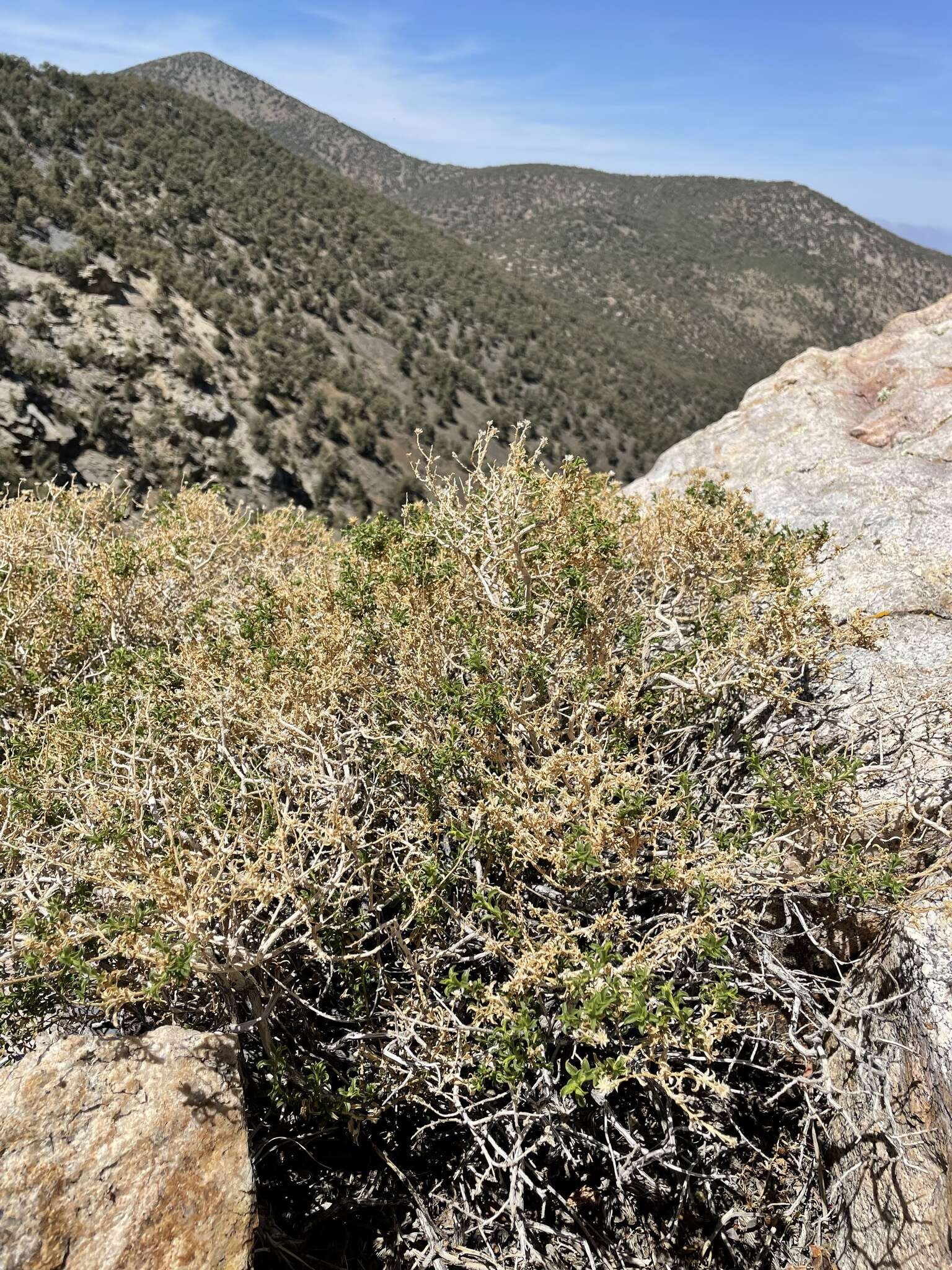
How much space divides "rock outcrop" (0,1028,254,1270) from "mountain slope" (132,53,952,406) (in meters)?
61.5

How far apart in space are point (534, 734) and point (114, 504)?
6.90 m

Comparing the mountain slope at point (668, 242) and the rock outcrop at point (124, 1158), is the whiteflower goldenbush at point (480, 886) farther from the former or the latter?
the mountain slope at point (668, 242)

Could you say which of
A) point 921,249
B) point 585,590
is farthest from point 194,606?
point 921,249

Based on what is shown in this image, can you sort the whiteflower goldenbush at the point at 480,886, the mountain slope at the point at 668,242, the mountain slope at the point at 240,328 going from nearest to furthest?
the whiteflower goldenbush at the point at 480,886 → the mountain slope at the point at 240,328 → the mountain slope at the point at 668,242

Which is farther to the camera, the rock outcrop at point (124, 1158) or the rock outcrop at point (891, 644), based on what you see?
the rock outcrop at point (891, 644)

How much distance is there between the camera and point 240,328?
3086 centimetres

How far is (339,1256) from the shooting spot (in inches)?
136

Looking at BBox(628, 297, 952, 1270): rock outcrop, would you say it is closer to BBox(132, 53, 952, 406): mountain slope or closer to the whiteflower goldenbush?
the whiteflower goldenbush

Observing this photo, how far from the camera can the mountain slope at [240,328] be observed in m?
24.1

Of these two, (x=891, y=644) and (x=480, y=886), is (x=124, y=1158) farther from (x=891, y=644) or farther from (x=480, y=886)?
(x=891, y=644)

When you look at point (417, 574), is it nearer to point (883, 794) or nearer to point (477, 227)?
point (883, 794)

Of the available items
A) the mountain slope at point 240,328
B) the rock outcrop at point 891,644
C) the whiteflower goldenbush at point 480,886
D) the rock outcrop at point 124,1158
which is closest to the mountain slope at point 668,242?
the mountain slope at point 240,328

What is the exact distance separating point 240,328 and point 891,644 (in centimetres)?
3149

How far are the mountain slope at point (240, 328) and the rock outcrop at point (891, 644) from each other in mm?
10738
